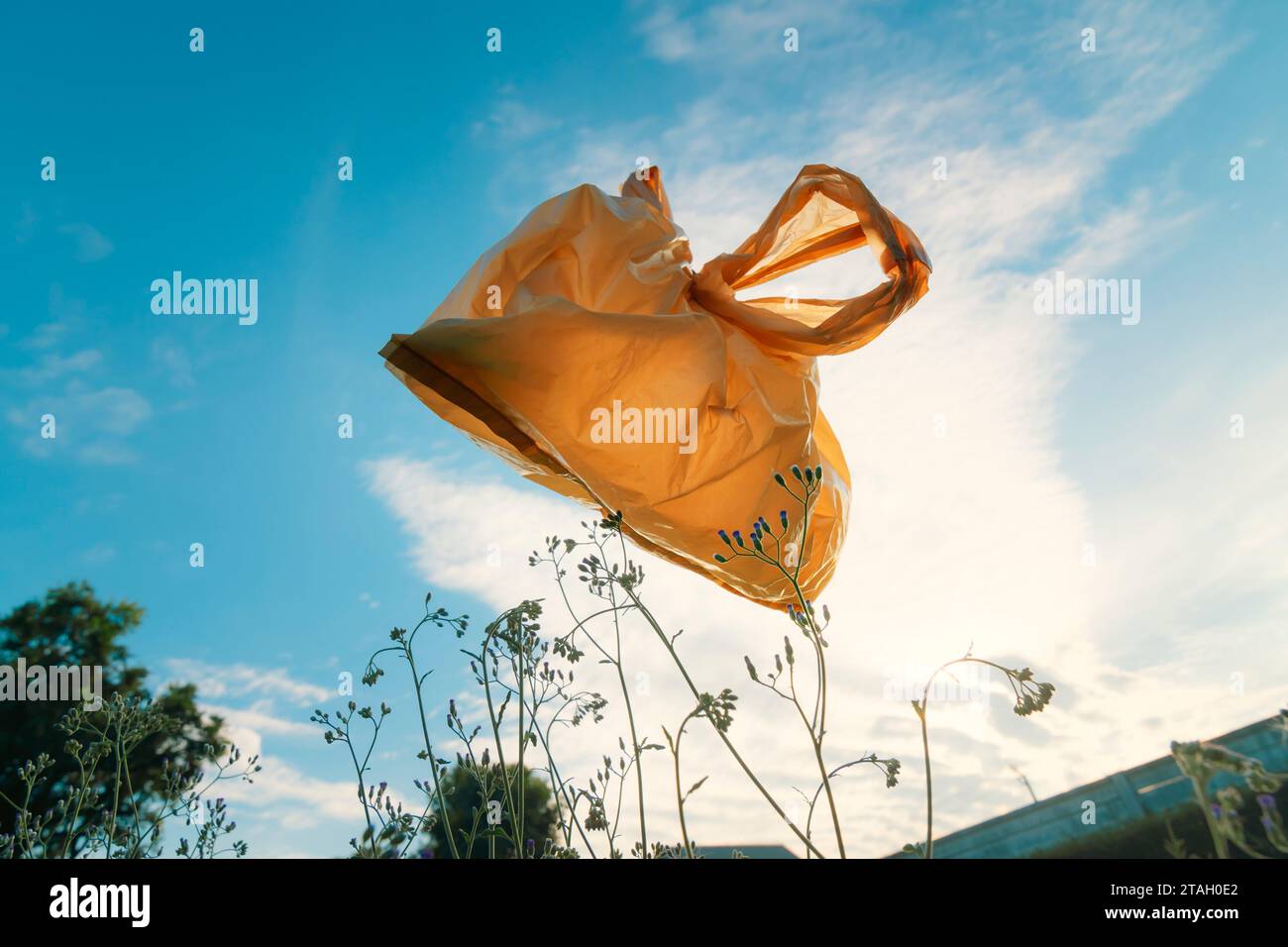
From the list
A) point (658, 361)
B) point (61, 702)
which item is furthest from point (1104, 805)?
point (61, 702)

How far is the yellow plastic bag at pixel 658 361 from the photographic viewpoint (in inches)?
85.4

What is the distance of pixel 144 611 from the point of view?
14.3 meters

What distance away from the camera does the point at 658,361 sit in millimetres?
2279

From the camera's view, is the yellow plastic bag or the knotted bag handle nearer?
the yellow plastic bag

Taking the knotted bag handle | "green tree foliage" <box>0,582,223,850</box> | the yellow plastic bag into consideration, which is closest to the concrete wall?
the yellow plastic bag

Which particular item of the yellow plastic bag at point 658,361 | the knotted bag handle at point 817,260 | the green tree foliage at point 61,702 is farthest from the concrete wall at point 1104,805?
the green tree foliage at point 61,702

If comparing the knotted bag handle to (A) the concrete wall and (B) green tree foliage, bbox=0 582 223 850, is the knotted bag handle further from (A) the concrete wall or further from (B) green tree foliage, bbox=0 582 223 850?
(B) green tree foliage, bbox=0 582 223 850

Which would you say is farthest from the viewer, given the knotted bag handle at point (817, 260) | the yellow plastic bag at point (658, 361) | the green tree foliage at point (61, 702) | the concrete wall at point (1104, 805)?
the green tree foliage at point (61, 702)

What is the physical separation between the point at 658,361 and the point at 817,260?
1.05 m

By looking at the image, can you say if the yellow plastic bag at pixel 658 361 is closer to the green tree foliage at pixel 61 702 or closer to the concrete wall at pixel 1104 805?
the concrete wall at pixel 1104 805

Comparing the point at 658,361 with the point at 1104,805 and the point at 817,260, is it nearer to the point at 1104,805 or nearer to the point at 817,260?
the point at 817,260

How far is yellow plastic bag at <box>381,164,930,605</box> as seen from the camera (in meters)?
2.17
